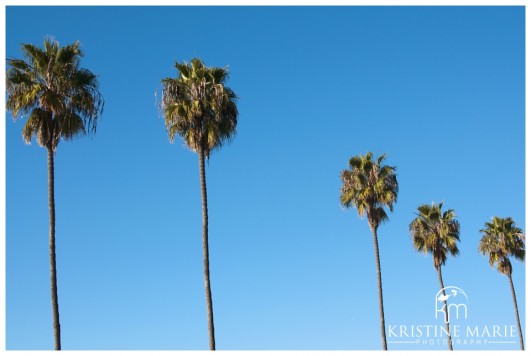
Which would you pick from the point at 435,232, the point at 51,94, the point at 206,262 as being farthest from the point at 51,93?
the point at 435,232

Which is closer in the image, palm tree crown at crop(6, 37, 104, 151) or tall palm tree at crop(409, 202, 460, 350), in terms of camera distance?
palm tree crown at crop(6, 37, 104, 151)

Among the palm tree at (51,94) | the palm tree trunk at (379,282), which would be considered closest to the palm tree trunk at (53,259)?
the palm tree at (51,94)

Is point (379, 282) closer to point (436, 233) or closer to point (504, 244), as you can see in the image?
point (436, 233)

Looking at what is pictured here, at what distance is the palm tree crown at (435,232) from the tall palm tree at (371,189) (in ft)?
35.1

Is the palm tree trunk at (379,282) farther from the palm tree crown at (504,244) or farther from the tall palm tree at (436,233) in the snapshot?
the palm tree crown at (504,244)

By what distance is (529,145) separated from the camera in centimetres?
2931

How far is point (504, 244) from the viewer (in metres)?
63.0

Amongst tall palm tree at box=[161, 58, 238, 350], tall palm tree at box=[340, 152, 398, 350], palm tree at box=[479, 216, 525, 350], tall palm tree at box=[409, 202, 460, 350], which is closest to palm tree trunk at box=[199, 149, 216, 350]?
tall palm tree at box=[161, 58, 238, 350]

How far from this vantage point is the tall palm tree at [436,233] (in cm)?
5753

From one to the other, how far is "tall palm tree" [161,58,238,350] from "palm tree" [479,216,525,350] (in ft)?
118

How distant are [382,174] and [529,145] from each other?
19770 millimetres

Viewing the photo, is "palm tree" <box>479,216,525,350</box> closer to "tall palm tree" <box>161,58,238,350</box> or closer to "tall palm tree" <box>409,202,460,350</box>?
"tall palm tree" <box>409,202,460,350</box>

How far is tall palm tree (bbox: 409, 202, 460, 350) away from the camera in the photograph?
57.5m
